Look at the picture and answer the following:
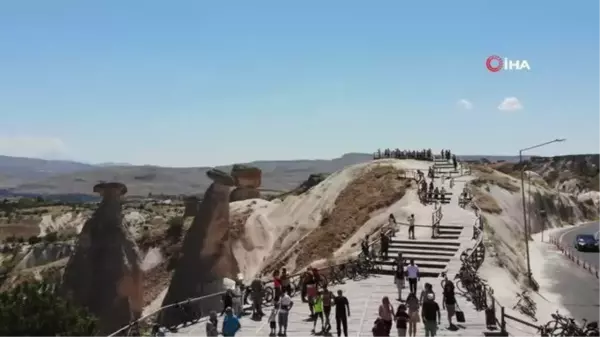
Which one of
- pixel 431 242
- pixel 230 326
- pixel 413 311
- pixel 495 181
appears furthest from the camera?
pixel 495 181

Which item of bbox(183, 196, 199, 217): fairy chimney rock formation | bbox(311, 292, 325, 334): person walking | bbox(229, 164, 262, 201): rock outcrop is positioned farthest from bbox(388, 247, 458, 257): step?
bbox(229, 164, 262, 201): rock outcrop

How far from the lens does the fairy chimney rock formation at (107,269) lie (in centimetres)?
3166

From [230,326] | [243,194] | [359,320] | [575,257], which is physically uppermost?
[243,194]

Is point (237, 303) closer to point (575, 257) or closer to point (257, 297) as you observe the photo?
point (257, 297)

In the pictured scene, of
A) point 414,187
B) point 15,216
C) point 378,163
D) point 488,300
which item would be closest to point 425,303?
point 488,300

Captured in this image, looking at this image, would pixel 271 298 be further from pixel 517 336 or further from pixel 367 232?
pixel 367 232

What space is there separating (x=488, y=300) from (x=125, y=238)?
16448 mm

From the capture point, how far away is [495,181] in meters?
71.3

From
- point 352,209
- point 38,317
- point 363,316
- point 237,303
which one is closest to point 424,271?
point 363,316

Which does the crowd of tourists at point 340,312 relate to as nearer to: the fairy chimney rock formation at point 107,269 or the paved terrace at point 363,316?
the paved terrace at point 363,316

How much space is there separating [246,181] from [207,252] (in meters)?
48.6

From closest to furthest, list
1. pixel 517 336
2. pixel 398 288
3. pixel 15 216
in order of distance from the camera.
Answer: pixel 517 336
pixel 398 288
pixel 15 216

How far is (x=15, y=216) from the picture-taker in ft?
428

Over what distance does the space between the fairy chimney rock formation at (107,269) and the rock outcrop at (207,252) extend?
194 inches
